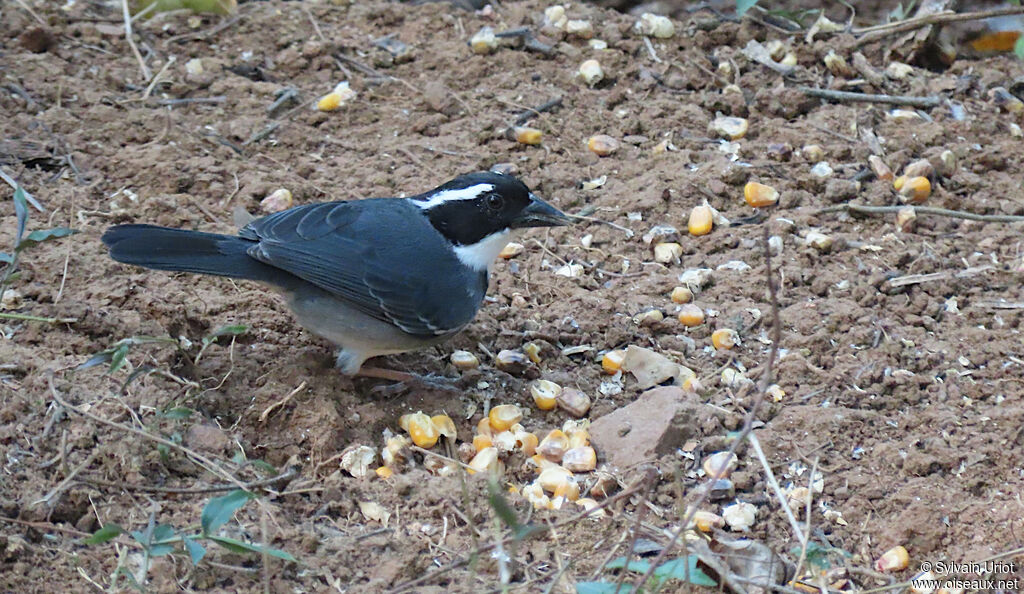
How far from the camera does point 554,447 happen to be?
421cm

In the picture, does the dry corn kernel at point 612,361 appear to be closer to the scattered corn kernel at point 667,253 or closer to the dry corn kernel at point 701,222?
the scattered corn kernel at point 667,253

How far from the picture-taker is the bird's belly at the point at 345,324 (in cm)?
459

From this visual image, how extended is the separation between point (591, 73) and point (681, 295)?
6.22ft

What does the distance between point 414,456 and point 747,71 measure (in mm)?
3549

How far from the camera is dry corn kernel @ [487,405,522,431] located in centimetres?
443

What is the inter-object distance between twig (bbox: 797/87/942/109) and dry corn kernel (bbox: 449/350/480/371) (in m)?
2.79

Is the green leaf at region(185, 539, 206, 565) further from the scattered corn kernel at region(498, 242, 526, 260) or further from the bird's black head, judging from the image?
the scattered corn kernel at region(498, 242, 526, 260)

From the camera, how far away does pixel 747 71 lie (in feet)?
21.5

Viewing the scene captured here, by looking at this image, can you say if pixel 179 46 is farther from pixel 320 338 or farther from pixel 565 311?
pixel 565 311

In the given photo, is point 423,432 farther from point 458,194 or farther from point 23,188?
point 23,188

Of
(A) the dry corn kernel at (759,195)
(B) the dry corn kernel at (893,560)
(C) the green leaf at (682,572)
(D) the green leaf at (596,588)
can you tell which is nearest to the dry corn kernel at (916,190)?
(A) the dry corn kernel at (759,195)

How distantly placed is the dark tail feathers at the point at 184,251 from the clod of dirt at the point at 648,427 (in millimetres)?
1569

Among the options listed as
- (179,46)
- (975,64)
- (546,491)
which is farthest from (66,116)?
(975,64)

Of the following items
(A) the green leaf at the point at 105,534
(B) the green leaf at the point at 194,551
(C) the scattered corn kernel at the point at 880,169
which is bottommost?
(C) the scattered corn kernel at the point at 880,169
